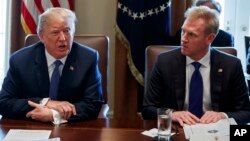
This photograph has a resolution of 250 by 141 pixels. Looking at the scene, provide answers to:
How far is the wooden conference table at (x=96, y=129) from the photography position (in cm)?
160

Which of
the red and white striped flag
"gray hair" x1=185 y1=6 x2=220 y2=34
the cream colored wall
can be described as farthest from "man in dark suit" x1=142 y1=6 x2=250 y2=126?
the cream colored wall

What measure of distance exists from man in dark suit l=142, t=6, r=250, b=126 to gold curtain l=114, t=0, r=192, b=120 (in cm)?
137

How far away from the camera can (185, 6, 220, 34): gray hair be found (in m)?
2.16

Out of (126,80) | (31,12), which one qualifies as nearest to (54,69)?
(31,12)

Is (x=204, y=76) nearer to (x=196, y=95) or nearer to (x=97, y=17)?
(x=196, y=95)

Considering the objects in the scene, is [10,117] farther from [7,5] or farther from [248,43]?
[248,43]

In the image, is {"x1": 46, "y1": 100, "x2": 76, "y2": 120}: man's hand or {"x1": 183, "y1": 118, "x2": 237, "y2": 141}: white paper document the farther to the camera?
{"x1": 46, "y1": 100, "x2": 76, "y2": 120}: man's hand

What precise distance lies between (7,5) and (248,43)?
7.29 ft

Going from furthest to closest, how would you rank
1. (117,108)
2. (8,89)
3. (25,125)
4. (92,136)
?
(117,108), (8,89), (25,125), (92,136)

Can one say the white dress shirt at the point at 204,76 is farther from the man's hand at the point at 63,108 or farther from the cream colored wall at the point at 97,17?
the cream colored wall at the point at 97,17

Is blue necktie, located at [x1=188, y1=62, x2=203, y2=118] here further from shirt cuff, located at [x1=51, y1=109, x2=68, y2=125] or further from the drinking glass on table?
shirt cuff, located at [x1=51, y1=109, x2=68, y2=125]

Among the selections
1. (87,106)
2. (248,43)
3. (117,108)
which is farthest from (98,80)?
(248,43)

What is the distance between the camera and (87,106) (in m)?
2.04

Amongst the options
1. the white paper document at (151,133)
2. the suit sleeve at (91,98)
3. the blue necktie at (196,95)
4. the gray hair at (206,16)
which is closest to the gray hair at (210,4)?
the gray hair at (206,16)
